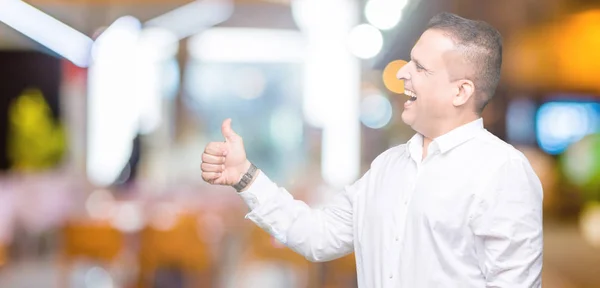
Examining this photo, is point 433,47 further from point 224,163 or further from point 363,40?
point 363,40

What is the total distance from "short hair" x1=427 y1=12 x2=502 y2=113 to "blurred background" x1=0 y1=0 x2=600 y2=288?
3.63 meters

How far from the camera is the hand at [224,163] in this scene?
1.93m

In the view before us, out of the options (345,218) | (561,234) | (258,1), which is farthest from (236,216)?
(561,234)

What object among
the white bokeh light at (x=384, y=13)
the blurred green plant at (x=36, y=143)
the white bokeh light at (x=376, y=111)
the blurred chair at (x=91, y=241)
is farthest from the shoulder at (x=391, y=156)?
the blurred green plant at (x=36, y=143)

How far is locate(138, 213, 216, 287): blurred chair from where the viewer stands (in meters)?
5.67

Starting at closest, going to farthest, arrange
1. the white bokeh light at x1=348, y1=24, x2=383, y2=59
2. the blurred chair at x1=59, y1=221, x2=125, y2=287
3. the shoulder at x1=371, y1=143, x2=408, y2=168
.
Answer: the shoulder at x1=371, y1=143, x2=408, y2=168 < the blurred chair at x1=59, y1=221, x2=125, y2=287 < the white bokeh light at x1=348, y1=24, x2=383, y2=59

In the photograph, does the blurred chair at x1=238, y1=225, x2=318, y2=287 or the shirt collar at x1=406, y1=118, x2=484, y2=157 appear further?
the blurred chair at x1=238, y1=225, x2=318, y2=287

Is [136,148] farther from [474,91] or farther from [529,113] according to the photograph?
[474,91]

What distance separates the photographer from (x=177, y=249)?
18.6ft

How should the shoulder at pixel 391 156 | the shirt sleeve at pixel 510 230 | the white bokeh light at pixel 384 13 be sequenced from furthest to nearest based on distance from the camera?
the white bokeh light at pixel 384 13
the shoulder at pixel 391 156
the shirt sleeve at pixel 510 230

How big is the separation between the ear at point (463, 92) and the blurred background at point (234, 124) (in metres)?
3.63

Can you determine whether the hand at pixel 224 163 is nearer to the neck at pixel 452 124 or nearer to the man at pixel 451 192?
the man at pixel 451 192

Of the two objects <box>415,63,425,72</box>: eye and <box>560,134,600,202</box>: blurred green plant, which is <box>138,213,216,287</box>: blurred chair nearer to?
<box>415,63,425,72</box>: eye

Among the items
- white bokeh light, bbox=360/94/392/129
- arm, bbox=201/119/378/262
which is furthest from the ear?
white bokeh light, bbox=360/94/392/129
